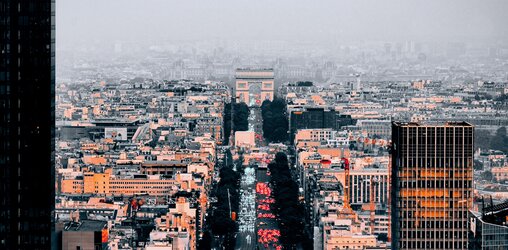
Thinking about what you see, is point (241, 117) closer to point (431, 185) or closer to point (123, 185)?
point (123, 185)

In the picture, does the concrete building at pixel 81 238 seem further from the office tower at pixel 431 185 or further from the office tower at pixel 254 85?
the office tower at pixel 254 85

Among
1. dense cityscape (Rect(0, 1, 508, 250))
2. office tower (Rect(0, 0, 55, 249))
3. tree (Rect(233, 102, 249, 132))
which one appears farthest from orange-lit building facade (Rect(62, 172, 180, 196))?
office tower (Rect(0, 0, 55, 249))

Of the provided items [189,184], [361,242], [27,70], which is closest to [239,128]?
[189,184]

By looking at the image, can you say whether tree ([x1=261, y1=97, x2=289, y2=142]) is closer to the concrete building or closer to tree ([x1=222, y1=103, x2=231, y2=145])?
tree ([x1=222, y1=103, x2=231, y2=145])

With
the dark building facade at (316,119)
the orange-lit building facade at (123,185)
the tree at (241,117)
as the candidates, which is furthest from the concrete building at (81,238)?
the tree at (241,117)

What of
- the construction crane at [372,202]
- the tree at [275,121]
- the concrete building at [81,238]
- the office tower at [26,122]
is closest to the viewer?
the office tower at [26,122]

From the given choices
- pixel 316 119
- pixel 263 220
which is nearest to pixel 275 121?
pixel 316 119

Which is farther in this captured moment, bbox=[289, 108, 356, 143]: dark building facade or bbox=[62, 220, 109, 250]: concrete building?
bbox=[289, 108, 356, 143]: dark building facade
